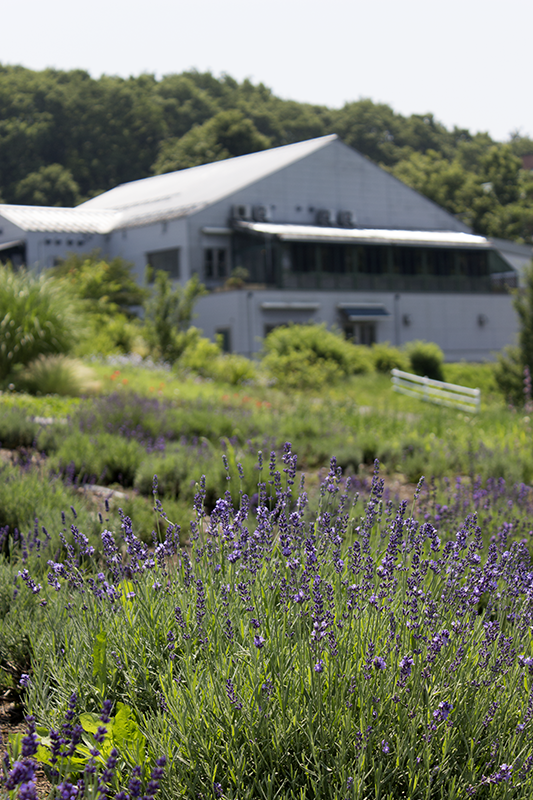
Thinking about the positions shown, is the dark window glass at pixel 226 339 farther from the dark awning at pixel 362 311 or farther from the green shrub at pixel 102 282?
the dark awning at pixel 362 311

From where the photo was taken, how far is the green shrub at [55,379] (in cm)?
1241

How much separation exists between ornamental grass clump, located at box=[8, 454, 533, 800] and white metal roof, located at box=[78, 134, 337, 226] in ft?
109

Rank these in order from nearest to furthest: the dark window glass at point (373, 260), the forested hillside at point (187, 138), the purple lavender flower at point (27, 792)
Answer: the purple lavender flower at point (27, 792), the dark window glass at point (373, 260), the forested hillside at point (187, 138)

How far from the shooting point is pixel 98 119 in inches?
2549

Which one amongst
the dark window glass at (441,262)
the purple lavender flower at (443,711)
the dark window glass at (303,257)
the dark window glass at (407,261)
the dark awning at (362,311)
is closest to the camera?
the purple lavender flower at (443,711)

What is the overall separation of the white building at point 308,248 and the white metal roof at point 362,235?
95 mm

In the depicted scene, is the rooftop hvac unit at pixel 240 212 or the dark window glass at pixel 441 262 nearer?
the rooftop hvac unit at pixel 240 212

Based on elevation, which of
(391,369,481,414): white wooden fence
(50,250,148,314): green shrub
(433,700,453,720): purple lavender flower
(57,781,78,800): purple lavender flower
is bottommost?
(391,369,481,414): white wooden fence

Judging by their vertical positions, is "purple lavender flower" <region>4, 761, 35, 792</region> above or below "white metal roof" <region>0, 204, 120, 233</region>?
below

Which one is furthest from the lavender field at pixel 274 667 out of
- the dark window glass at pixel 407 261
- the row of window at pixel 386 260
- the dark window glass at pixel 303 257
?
the dark window glass at pixel 407 261

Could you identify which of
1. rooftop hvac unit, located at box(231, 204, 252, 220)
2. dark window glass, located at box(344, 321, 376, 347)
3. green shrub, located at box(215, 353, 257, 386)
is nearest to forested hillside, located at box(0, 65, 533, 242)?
rooftop hvac unit, located at box(231, 204, 252, 220)

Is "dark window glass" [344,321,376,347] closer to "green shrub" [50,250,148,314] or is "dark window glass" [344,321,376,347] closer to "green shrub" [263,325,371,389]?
"green shrub" [50,250,148,314]

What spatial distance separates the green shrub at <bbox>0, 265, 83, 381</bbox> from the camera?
13148mm

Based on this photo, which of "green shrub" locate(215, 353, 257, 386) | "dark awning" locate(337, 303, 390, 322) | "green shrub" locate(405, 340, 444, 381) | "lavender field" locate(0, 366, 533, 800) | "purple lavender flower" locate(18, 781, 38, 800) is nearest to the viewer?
"purple lavender flower" locate(18, 781, 38, 800)
